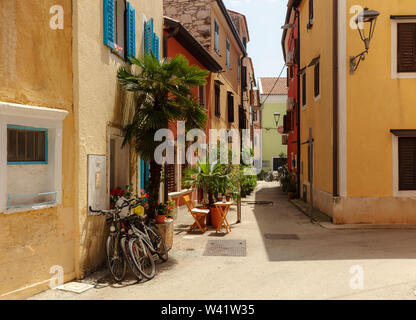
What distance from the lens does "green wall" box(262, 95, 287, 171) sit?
3975 centimetres

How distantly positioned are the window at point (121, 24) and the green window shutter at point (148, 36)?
46.3 inches

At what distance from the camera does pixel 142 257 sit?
20.3 feet

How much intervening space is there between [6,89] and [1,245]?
6.05ft

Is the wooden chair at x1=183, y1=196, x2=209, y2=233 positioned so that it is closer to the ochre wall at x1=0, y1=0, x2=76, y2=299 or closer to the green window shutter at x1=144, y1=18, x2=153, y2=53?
the green window shutter at x1=144, y1=18, x2=153, y2=53

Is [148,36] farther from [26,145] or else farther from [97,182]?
[26,145]

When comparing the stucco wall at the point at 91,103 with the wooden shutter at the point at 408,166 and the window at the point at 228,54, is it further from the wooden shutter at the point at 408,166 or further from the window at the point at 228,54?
the window at the point at 228,54

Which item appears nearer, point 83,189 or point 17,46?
point 17,46

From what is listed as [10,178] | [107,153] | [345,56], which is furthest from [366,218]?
[10,178]

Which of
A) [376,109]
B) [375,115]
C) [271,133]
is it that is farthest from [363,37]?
[271,133]

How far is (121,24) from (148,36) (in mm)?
1415

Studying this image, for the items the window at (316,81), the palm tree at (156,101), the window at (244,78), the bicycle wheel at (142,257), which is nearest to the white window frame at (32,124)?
the bicycle wheel at (142,257)

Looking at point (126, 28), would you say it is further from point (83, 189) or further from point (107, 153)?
point (83, 189)

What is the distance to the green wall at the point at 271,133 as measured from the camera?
39.8m

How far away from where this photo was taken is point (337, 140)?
34.8 ft
